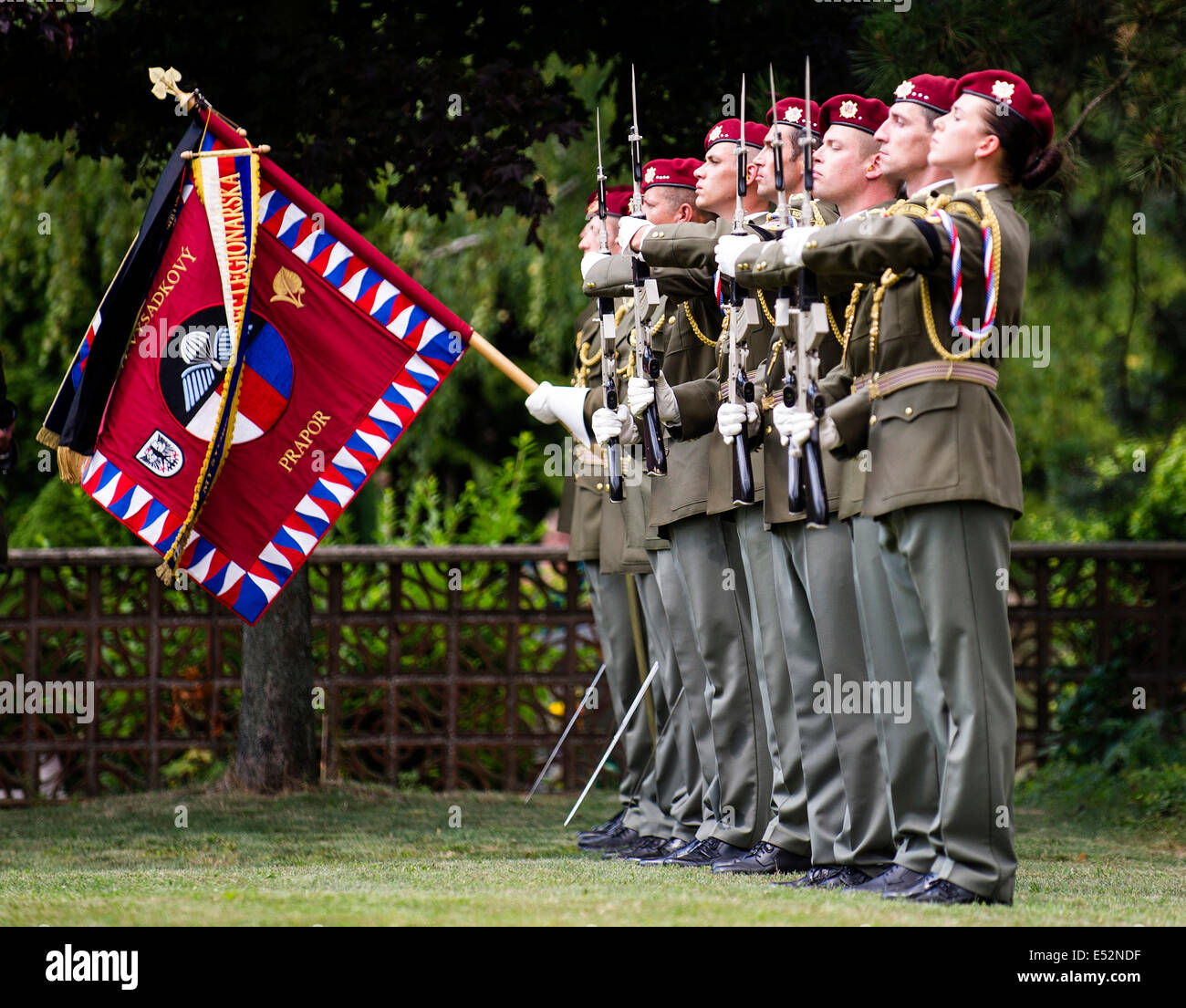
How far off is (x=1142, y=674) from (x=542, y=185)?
3.96 meters

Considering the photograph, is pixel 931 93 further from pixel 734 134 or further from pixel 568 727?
pixel 568 727

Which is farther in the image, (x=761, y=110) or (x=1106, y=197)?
(x=1106, y=197)

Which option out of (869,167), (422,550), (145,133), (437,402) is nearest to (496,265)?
(437,402)

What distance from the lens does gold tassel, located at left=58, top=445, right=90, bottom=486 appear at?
6.72 meters

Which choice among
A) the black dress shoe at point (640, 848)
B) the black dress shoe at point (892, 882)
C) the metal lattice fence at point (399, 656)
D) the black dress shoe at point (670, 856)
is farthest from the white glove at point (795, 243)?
the metal lattice fence at point (399, 656)

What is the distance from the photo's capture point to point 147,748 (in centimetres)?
915

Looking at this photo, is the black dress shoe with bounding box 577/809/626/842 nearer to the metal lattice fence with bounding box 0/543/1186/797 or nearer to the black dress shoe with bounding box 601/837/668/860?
the black dress shoe with bounding box 601/837/668/860

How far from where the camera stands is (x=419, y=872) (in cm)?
574

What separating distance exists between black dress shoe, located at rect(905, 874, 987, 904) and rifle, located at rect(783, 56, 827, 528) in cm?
96

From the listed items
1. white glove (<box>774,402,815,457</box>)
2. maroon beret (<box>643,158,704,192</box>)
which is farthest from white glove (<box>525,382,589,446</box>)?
white glove (<box>774,402,815,457</box>)

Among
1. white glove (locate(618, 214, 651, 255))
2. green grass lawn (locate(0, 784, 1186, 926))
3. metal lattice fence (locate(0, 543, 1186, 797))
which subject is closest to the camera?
green grass lawn (locate(0, 784, 1186, 926))

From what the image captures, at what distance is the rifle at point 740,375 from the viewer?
5348 millimetres

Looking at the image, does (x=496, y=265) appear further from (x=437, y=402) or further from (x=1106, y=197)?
(x=1106, y=197)

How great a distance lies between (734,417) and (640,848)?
6.34 ft
